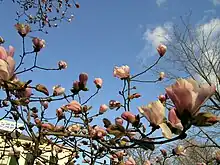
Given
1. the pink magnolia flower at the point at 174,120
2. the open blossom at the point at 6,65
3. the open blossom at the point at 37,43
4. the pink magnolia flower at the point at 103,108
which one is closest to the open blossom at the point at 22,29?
the open blossom at the point at 37,43

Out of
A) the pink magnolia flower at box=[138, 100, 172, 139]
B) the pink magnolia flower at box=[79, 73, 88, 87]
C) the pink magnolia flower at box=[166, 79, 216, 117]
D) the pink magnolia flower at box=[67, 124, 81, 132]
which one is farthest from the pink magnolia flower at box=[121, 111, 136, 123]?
the pink magnolia flower at box=[67, 124, 81, 132]

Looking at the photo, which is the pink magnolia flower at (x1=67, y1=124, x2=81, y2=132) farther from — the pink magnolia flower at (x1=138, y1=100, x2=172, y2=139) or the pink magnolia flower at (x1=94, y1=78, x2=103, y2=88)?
the pink magnolia flower at (x1=138, y1=100, x2=172, y2=139)

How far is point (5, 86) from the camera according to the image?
2.87ft

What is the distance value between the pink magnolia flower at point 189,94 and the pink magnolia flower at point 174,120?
43mm

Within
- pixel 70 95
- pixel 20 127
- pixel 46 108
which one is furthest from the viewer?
pixel 46 108

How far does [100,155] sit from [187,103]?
1017 mm

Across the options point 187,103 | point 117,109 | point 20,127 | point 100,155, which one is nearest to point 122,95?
point 117,109

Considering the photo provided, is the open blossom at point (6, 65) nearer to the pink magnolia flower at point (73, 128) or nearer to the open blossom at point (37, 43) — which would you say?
→ the open blossom at point (37, 43)

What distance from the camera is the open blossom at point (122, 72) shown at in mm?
1550

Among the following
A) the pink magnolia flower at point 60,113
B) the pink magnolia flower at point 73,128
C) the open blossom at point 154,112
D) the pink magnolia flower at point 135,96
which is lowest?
the open blossom at point 154,112

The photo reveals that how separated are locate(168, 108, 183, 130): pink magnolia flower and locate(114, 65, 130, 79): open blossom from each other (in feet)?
2.74

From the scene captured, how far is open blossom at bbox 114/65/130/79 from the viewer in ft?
5.08

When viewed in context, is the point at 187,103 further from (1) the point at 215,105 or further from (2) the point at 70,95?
(1) the point at 215,105

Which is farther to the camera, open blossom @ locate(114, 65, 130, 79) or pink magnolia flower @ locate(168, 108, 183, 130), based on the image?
open blossom @ locate(114, 65, 130, 79)
